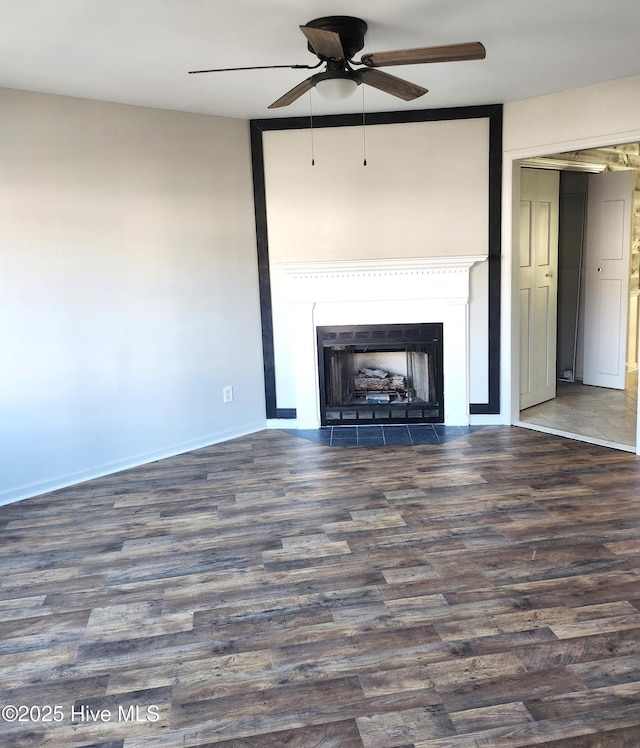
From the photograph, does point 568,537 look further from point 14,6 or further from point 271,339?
point 14,6

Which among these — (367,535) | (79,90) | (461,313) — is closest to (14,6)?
(79,90)

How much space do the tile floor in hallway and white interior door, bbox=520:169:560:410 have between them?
0.21 metres

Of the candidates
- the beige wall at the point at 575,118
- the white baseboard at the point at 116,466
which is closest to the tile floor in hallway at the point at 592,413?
the beige wall at the point at 575,118

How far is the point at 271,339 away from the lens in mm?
5145

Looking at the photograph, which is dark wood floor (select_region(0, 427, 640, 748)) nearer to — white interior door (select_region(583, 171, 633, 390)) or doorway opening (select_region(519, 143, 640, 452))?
doorway opening (select_region(519, 143, 640, 452))

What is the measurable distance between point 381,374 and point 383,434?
625 millimetres

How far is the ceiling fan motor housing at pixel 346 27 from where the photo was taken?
2.86 m

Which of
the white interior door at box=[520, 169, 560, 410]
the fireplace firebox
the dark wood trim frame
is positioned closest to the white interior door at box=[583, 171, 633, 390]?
the white interior door at box=[520, 169, 560, 410]

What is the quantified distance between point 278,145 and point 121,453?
2546 millimetres

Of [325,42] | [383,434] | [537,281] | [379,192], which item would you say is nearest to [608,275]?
[537,281]

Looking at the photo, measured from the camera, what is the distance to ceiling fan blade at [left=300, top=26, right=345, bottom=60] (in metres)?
2.44

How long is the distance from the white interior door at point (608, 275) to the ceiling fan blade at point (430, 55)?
12.6 feet

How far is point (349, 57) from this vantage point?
294 cm

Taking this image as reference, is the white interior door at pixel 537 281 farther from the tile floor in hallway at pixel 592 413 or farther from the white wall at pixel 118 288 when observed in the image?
the white wall at pixel 118 288
